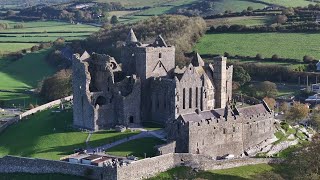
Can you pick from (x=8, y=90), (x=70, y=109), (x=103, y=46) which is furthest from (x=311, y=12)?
(x=70, y=109)

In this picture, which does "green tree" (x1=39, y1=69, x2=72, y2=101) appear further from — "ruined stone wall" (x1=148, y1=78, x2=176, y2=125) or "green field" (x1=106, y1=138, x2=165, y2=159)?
"green field" (x1=106, y1=138, x2=165, y2=159)

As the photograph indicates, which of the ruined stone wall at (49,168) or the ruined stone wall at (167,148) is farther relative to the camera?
the ruined stone wall at (167,148)

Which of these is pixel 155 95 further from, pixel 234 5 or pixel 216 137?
pixel 234 5

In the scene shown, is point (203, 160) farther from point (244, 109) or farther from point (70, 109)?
point (70, 109)

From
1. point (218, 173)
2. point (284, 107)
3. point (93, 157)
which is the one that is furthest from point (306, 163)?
point (284, 107)

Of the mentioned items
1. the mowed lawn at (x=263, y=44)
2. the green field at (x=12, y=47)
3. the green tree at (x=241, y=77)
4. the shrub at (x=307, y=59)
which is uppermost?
the mowed lawn at (x=263, y=44)

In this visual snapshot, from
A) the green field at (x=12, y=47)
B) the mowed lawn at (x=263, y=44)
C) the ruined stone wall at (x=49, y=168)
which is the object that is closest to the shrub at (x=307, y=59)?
the mowed lawn at (x=263, y=44)

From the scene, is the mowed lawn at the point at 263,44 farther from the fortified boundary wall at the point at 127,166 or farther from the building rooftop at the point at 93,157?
the building rooftop at the point at 93,157
